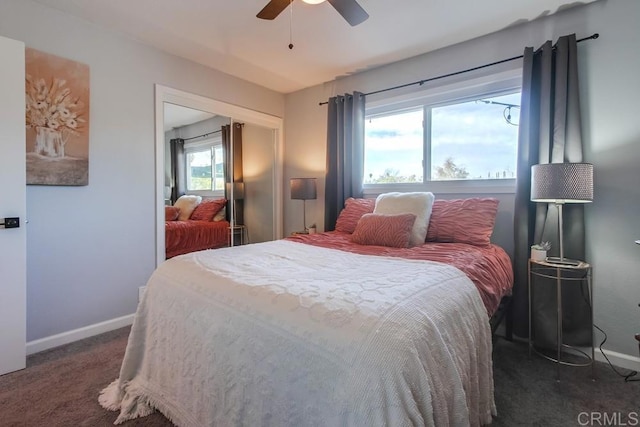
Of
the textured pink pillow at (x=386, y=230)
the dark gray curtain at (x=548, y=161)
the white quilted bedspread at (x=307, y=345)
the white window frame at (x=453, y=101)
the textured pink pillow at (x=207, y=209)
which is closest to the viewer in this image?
the white quilted bedspread at (x=307, y=345)

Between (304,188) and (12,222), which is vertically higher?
(304,188)

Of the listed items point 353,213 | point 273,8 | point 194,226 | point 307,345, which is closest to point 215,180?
point 194,226

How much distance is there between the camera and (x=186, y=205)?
3180 millimetres

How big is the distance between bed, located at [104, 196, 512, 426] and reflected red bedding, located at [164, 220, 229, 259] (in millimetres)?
1421

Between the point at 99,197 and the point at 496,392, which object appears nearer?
the point at 496,392

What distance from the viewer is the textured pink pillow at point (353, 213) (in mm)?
2906

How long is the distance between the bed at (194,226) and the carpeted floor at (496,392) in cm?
111

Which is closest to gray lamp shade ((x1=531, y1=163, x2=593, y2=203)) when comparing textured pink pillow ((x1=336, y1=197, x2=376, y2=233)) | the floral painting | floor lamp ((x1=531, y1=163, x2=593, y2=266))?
floor lamp ((x1=531, y1=163, x2=593, y2=266))

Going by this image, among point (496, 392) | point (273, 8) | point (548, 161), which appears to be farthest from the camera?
point (548, 161)

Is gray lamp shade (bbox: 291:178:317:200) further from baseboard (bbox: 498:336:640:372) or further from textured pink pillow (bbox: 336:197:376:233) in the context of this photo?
baseboard (bbox: 498:336:640:372)

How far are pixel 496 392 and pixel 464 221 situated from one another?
1147 mm

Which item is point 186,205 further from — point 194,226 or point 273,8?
point 273,8

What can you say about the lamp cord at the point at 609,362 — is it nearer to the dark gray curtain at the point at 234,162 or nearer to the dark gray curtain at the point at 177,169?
the dark gray curtain at the point at 234,162

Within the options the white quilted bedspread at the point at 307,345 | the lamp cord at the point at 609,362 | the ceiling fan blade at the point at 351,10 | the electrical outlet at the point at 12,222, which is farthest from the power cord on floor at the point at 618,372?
the electrical outlet at the point at 12,222
